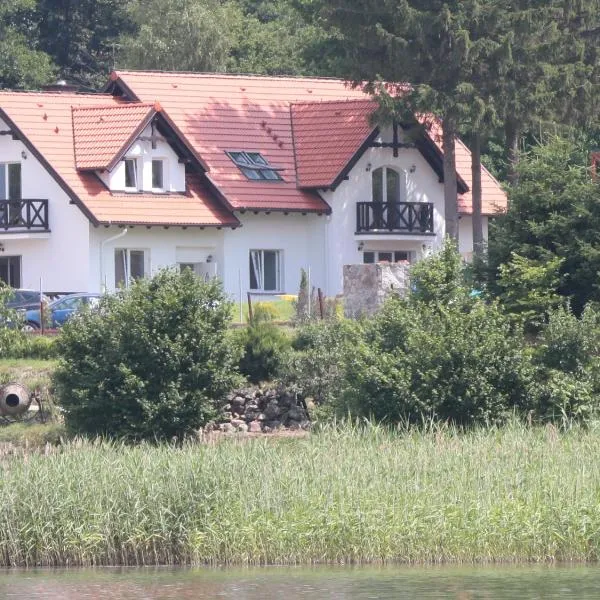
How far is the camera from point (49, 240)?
5047 cm

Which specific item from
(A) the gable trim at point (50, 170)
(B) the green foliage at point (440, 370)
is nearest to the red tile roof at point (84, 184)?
(A) the gable trim at point (50, 170)

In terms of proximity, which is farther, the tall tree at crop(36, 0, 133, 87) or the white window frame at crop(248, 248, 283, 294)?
the tall tree at crop(36, 0, 133, 87)

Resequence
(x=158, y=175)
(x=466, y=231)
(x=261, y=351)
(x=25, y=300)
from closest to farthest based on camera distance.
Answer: (x=261, y=351)
(x=25, y=300)
(x=158, y=175)
(x=466, y=231)

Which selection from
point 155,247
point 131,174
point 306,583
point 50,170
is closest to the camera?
point 306,583

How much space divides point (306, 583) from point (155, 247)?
98.3 feet

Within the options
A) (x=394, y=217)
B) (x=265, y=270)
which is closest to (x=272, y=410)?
(x=265, y=270)

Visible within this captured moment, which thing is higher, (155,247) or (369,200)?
(369,200)

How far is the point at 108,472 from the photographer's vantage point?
2439 centimetres

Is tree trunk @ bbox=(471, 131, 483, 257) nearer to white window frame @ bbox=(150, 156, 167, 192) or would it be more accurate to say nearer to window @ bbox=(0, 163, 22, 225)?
white window frame @ bbox=(150, 156, 167, 192)

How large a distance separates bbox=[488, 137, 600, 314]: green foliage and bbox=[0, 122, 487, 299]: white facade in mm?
12491

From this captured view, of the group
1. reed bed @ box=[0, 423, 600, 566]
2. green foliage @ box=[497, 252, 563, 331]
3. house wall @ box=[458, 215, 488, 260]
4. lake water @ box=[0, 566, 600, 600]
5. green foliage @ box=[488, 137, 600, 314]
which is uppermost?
house wall @ box=[458, 215, 488, 260]

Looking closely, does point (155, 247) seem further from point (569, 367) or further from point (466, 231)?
point (569, 367)

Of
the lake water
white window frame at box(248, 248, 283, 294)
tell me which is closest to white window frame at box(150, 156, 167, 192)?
white window frame at box(248, 248, 283, 294)

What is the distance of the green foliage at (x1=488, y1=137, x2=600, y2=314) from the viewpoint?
35.4 metres
